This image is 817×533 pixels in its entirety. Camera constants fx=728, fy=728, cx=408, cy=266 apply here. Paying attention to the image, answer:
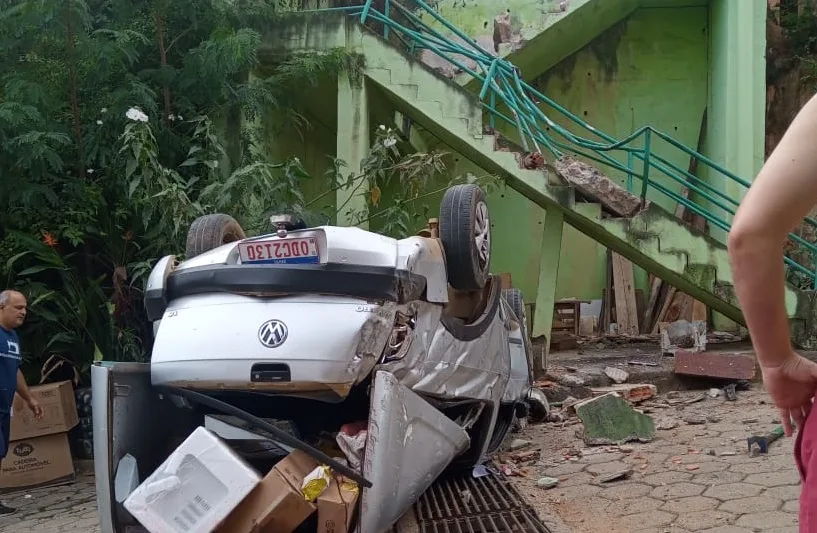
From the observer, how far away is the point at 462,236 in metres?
3.98

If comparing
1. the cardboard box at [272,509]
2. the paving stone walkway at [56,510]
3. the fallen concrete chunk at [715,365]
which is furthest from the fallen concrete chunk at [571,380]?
the cardboard box at [272,509]

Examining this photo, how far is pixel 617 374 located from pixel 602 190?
2.00m

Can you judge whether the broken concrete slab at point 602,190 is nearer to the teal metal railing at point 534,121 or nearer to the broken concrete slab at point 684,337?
the teal metal railing at point 534,121

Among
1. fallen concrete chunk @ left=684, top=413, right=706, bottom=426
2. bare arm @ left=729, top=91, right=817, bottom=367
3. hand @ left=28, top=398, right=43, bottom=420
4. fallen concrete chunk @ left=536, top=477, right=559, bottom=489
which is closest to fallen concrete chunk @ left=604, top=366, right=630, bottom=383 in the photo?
fallen concrete chunk @ left=684, top=413, right=706, bottom=426

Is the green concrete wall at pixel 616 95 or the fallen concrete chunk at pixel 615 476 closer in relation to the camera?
the fallen concrete chunk at pixel 615 476

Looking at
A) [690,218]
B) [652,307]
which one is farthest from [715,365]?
[690,218]

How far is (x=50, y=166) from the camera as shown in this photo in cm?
611

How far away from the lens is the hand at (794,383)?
1323 millimetres

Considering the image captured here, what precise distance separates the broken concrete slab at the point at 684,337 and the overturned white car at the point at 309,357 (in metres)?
5.47

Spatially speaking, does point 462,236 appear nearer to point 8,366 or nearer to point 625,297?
point 8,366

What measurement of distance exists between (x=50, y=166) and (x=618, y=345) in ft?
25.0

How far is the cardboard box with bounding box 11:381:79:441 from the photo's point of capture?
5.58 metres

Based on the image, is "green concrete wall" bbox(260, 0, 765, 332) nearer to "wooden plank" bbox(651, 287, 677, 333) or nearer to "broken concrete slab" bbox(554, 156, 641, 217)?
"wooden plank" bbox(651, 287, 677, 333)

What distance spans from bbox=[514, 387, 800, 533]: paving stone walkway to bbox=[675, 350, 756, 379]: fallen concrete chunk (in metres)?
1.01
